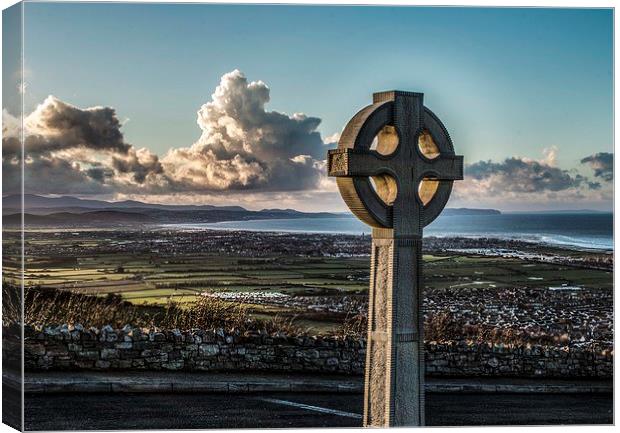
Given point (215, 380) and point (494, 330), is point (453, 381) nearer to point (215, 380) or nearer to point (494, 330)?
point (494, 330)

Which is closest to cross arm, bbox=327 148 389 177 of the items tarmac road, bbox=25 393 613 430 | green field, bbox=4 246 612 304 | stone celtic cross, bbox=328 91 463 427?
stone celtic cross, bbox=328 91 463 427

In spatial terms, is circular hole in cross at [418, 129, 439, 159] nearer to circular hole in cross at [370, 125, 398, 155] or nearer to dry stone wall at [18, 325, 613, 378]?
circular hole in cross at [370, 125, 398, 155]

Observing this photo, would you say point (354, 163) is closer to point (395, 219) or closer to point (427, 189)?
point (395, 219)

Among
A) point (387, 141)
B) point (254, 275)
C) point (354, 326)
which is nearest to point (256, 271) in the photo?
point (254, 275)

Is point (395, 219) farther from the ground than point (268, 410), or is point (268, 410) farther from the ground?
point (395, 219)

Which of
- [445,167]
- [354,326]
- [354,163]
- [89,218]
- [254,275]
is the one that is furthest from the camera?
[254,275]

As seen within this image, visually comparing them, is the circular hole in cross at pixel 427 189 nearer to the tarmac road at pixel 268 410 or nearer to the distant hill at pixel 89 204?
the tarmac road at pixel 268 410

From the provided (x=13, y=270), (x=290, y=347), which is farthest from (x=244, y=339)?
(x=13, y=270)
